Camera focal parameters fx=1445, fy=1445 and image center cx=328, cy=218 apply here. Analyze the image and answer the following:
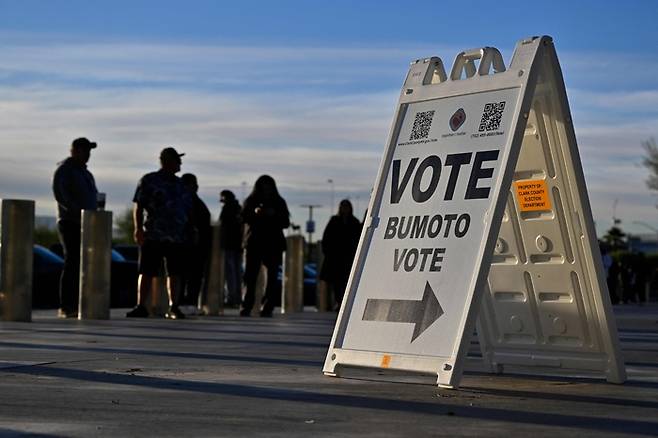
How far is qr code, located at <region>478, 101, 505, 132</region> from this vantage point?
786 centimetres

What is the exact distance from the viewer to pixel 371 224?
850cm

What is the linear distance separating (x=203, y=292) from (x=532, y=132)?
12455 millimetres

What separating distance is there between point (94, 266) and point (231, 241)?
4.60m

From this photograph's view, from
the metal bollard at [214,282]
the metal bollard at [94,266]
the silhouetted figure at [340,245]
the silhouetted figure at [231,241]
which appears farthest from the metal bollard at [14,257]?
the silhouetted figure at [340,245]

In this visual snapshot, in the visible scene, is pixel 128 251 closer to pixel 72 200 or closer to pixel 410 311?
pixel 72 200

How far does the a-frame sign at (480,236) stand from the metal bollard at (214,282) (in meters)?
11.3

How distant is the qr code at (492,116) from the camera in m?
7.86

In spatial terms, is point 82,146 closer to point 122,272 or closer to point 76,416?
point 122,272

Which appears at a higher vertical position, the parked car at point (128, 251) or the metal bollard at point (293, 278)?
the parked car at point (128, 251)

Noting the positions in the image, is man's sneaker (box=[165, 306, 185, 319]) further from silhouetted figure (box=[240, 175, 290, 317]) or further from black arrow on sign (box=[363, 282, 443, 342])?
black arrow on sign (box=[363, 282, 443, 342])

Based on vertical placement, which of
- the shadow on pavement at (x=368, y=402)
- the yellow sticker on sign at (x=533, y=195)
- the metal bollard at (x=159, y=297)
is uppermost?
the yellow sticker on sign at (x=533, y=195)

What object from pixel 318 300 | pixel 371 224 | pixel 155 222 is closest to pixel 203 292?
pixel 155 222

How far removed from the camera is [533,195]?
27.7 feet

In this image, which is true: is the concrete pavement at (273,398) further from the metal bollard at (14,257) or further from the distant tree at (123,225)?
the distant tree at (123,225)
